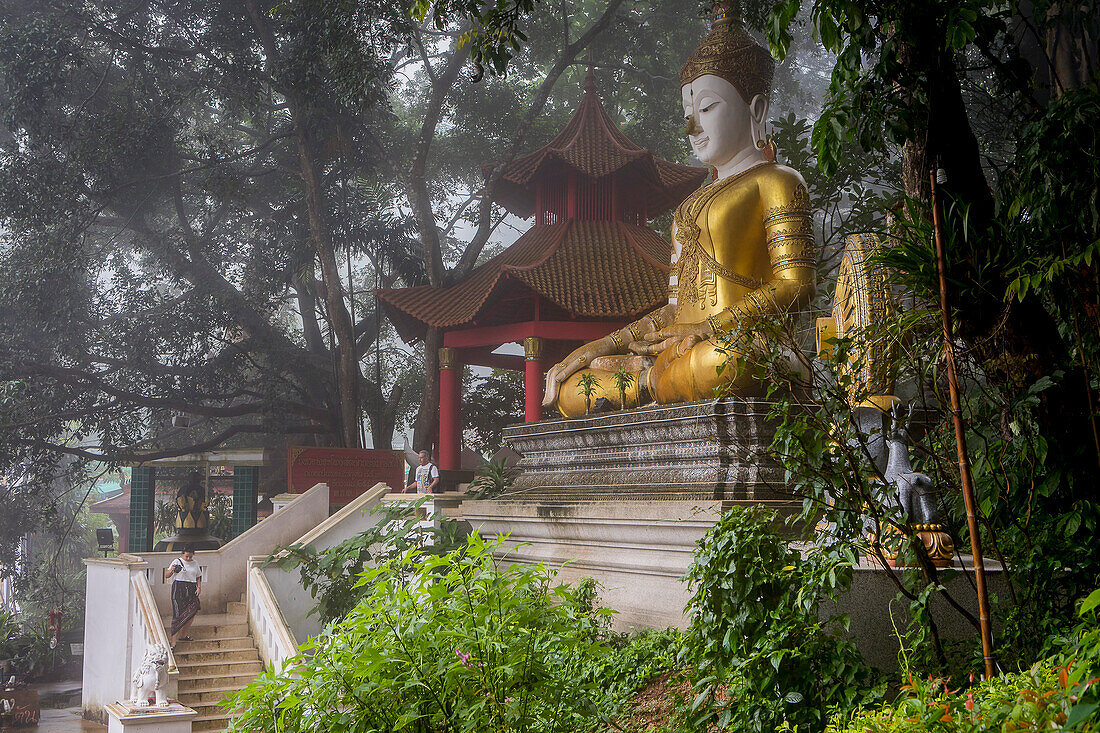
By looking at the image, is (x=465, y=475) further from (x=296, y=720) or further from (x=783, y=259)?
(x=296, y=720)

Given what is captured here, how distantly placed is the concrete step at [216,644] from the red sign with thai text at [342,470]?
2.74 m

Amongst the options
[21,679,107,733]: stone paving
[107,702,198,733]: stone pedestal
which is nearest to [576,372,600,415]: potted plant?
[107,702,198,733]: stone pedestal

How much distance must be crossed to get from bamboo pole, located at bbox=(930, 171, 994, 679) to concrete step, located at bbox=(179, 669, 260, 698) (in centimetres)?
893

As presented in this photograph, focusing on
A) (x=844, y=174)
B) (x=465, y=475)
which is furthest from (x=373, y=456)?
(x=844, y=174)

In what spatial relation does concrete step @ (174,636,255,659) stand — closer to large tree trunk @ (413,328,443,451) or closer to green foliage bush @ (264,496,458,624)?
green foliage bush @ (264,496,458,624)

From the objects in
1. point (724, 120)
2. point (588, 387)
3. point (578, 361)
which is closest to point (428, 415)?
point (578, 361)

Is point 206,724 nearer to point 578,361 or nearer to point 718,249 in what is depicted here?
point 578,361

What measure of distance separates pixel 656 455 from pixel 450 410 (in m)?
7.17

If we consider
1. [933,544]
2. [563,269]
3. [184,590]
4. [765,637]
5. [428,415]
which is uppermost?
[563,269]

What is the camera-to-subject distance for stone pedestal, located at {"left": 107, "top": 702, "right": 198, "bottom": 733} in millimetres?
8469

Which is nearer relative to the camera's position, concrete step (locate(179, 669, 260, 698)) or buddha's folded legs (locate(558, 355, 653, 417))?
buddha's folded legs (locate(558, 355, 653, 417))

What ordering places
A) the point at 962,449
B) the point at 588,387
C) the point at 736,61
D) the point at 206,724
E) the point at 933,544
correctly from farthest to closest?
the point at 206,724 < the point at 736,61 < the point at 588,387 < the point at 933,544 < the point at 962,449

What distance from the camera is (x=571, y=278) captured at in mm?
11320

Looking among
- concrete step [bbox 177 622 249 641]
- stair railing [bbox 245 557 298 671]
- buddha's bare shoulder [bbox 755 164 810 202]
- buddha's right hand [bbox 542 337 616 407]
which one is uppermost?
buddha's bare shoulder [bbox 755 164 810 202]
